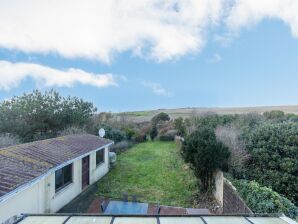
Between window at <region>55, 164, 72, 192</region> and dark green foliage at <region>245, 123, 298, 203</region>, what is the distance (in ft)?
34.9

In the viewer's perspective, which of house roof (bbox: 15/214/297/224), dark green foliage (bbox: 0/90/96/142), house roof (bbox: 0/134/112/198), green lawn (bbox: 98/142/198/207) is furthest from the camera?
dark green foliage (bbox: 0/90/96/142)

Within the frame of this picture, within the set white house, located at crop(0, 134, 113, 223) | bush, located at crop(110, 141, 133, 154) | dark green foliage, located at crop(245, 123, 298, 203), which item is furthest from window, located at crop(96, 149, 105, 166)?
dark green foliage, located at crop(245, 123, 298, 203)

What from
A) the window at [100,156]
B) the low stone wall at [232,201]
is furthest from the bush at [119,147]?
the low stone wall at [232,201]

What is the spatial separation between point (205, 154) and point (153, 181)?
19.2ft

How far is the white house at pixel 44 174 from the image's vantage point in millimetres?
10734

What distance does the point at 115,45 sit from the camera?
2039cm

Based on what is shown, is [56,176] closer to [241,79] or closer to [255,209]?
[255,209]

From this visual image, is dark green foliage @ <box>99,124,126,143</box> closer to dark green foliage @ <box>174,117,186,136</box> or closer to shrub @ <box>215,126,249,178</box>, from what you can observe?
dark green foliage @ <box>174,117,186,136</box>

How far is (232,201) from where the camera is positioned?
44.7 feet

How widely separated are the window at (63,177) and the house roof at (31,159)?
756 millimetres

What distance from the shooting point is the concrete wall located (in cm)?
1059

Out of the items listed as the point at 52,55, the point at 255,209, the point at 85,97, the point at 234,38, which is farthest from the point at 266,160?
the point at 85,97

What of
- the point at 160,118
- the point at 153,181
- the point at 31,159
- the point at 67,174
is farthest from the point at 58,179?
the point at 160,118

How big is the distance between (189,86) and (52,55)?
10.3 meters
